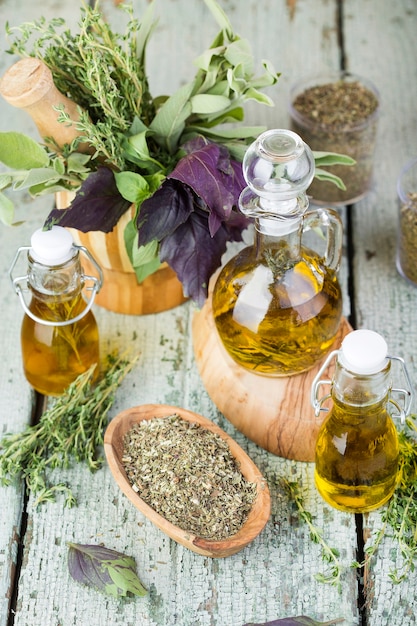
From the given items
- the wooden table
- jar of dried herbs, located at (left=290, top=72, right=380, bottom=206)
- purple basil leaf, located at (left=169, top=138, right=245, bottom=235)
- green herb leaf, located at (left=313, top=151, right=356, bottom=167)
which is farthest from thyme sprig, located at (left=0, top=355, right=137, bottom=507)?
jar of dried herbs, located at (left=290, top=72, right=380, bottom=206)

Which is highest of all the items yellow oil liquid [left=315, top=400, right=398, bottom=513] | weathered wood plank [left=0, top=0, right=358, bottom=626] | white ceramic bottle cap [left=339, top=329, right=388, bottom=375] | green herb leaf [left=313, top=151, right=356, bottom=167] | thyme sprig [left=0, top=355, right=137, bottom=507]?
green herb leaf [left=313, top=151, right=356, bottom=167]

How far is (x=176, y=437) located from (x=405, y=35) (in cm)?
99

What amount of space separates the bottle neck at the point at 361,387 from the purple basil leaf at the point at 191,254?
213mm

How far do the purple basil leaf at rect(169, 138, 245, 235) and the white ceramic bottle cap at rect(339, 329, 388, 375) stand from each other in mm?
215

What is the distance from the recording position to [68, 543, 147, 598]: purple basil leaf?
1028 millimetres

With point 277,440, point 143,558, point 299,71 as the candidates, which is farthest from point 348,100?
point 143,558

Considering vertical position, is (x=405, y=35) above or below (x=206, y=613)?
above

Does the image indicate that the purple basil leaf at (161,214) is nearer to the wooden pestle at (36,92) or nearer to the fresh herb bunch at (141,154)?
the fresh herb bunch at (141,154)

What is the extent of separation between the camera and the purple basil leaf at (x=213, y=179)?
1.07 meters

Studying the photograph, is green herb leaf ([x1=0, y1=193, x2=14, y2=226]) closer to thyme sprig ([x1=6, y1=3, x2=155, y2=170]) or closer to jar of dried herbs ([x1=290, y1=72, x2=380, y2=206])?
thyme sprig ([x1=6, y1=3, x2=155, y2=170])

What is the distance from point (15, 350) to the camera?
1.29 metres

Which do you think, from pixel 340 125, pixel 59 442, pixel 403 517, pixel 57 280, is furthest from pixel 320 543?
pixel 340 125

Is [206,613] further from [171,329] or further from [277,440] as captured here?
[171,329]

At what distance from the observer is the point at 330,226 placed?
1.09 meters
